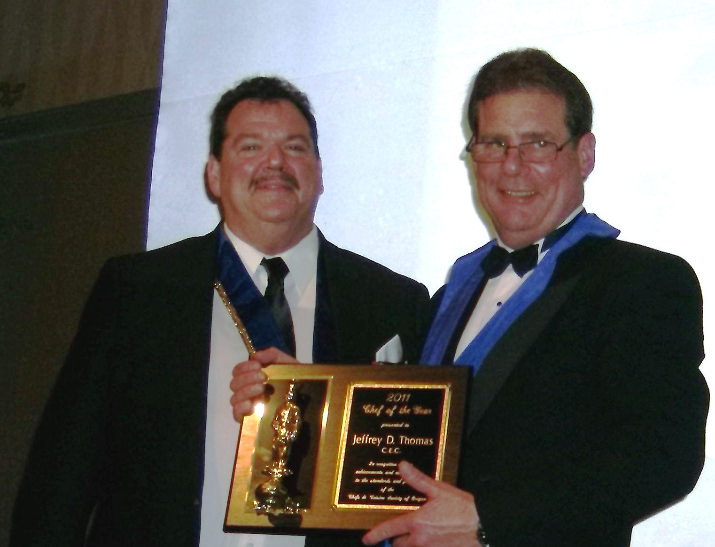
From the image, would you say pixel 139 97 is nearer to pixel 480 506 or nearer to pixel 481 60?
pixel 481 60

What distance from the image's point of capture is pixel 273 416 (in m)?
2.08

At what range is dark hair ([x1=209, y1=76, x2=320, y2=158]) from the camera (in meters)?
2.64

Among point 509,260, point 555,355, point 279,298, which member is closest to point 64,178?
point 279,298

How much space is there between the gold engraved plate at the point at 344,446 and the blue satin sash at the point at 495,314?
14cm

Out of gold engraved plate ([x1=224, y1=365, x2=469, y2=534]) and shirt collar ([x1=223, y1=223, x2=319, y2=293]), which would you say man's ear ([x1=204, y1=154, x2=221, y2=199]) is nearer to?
shirt collar ([x1=223, y1=223, x2=319, y2=293])

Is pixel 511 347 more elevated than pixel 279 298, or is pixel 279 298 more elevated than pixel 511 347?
pixel 279 298

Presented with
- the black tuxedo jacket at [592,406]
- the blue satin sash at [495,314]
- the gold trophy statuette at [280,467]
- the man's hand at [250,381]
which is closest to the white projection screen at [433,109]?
the blue satin sash at [495,314]

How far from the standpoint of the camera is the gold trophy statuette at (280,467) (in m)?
1.96

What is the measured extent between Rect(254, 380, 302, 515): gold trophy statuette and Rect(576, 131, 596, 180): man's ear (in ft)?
2.44

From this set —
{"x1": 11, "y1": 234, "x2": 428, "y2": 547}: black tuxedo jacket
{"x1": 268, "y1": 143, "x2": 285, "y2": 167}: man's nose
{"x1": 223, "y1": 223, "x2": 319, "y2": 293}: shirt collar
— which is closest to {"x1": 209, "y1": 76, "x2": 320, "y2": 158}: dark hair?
{"x1": 268, "y1": 143, "x2": 285, "y2": 167}: man's nose

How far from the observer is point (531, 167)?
7.09 ft

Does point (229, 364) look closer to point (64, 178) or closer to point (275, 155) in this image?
point (275, 155)

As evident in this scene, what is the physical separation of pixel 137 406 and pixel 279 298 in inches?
16.1

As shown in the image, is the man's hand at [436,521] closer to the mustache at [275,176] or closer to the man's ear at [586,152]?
the man's ear at [586,152]
